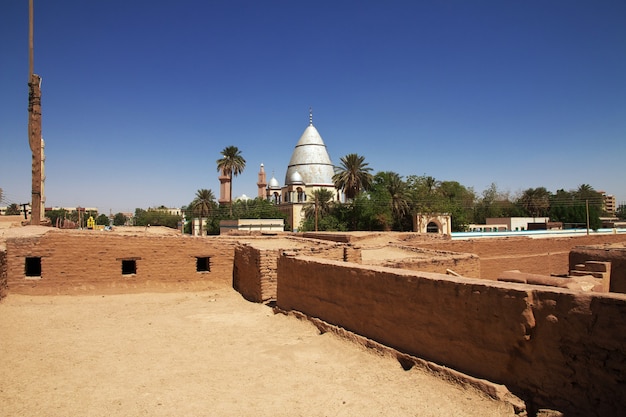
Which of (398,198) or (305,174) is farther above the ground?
(305,174)

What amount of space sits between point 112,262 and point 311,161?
1716 inches

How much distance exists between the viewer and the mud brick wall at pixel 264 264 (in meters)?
9.82

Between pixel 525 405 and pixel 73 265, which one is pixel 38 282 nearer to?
pixel 73 265

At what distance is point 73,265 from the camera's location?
10.9 m

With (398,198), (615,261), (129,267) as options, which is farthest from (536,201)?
(129,267)

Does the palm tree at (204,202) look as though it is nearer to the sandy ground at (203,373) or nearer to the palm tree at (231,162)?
the palm tree at (231,162)

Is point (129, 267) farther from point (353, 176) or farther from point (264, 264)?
point (353, 176)

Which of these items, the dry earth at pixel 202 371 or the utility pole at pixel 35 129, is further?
the utility pole at pixel 35 129

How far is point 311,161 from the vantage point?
53.9 m

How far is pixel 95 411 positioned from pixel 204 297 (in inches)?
280

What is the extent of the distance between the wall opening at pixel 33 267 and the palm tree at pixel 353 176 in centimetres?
2897

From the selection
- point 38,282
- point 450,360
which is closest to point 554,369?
point 450,360

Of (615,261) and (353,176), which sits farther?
(353,176)

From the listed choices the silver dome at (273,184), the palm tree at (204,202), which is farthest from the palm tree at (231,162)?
the silver dome at (273,184)
